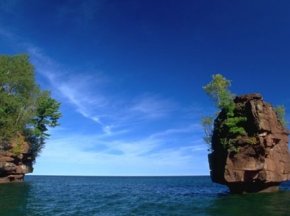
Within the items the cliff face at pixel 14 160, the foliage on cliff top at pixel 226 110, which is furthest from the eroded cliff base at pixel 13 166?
the foliage on cliff top at pixel 226 110

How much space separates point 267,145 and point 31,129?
169ft

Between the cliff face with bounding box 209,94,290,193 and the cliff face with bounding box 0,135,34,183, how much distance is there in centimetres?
4231

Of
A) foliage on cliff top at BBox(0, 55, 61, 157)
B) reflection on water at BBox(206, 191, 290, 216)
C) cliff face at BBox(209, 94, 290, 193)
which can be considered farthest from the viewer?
foliage on cliff top at BBox(0, 55, 61, 157)

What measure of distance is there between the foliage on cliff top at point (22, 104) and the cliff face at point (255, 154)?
4121cm

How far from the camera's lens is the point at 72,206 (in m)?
38.6

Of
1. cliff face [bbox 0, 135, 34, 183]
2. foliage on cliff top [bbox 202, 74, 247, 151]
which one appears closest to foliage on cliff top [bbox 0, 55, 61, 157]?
cliff face [bbox 0, 135, 34, 183]

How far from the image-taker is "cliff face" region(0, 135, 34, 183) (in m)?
71.5

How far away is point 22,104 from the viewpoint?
242ft

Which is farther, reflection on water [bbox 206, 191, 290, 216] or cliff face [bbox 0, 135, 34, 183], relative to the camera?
cliff face [bbox 0, 135, 34, 183]

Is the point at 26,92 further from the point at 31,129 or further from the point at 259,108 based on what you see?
the point at 259,108

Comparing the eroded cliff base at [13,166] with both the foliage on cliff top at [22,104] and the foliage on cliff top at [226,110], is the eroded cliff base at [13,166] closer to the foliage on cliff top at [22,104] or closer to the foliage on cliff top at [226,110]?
the foliage on cliff top at [22,104]

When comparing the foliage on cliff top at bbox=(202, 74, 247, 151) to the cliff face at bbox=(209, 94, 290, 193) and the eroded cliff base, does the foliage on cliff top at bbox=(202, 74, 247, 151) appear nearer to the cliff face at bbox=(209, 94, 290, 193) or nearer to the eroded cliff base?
the cliff face at bbox=(209, 94, 290, 193)

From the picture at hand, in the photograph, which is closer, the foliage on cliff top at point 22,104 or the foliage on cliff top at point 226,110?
the foliage on cliff top at point 226,110

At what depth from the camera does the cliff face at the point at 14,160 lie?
71500 millimetres
